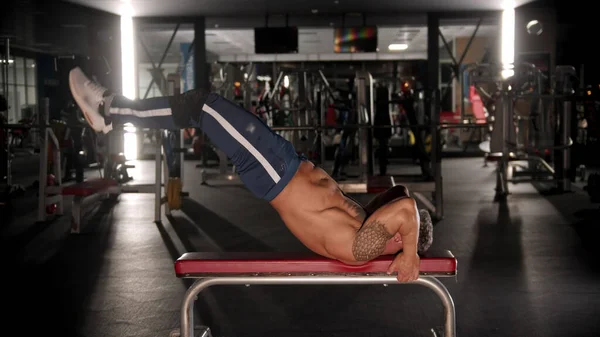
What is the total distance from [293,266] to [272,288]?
1.24m

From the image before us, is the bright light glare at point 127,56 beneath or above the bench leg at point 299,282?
above

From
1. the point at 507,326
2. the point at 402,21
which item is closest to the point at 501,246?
the point at 507,326

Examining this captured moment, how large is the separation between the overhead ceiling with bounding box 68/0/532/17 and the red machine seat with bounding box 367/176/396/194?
4.61m

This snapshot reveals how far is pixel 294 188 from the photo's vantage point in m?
2.30

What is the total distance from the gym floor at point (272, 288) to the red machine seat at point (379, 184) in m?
0.57

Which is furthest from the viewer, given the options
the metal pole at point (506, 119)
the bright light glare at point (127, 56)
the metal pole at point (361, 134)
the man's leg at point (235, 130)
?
the bright light glare at point (127, 56)

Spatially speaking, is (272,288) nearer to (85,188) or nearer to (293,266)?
(293,266)

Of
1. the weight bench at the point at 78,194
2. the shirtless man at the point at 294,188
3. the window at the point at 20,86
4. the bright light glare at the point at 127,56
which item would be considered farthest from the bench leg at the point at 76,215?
the window at the point at 20,86

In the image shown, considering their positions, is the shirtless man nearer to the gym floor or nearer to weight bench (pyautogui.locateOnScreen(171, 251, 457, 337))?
weight bench (pyautogui.locateOnScreen(171, 251, 457, 337))

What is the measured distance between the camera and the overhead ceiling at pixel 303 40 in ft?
42.3

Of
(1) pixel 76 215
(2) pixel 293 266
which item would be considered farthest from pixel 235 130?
(1) pixel 76 215

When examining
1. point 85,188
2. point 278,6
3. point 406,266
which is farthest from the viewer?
point 278,6

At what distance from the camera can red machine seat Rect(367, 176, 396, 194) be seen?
4883 mm

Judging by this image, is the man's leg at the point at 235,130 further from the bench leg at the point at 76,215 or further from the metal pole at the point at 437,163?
the metal pole at the point at 437,163
